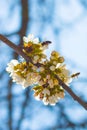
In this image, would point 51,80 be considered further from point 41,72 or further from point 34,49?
point 34,49

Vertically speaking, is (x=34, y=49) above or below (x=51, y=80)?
above

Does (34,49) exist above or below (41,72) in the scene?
above

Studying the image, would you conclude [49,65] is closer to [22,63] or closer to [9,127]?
[22,63]

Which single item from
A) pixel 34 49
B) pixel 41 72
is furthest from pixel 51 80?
pixel 34 49

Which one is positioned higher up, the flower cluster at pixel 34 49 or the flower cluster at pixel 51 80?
the flower cluster at pixel 34 49

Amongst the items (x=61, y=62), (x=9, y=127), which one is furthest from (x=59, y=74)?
(x=9, y=127)

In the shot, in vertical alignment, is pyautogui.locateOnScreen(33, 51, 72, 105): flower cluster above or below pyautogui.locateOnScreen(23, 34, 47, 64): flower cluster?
below

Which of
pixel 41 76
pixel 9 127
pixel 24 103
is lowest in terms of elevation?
pixel 41 76

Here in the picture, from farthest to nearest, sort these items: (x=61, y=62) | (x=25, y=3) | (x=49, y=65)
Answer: (x=25, y=3)
(x=61, y=62)
(x=49, y=65)
